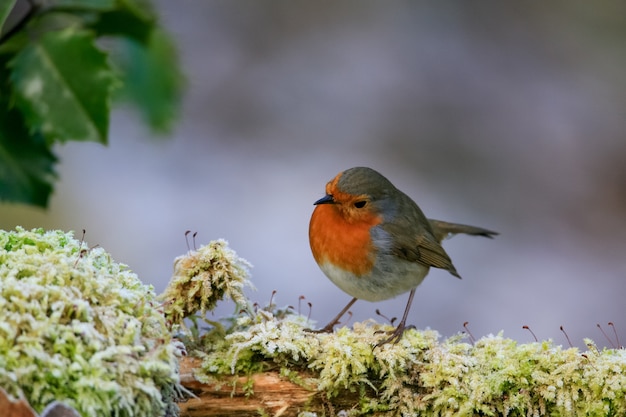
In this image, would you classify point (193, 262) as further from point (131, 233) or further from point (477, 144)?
point (477, 144)

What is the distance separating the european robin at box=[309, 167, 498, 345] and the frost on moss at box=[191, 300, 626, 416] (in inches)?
25.0

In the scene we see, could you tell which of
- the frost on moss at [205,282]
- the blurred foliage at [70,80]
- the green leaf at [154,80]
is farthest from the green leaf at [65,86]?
the frost on moss at [205,282]

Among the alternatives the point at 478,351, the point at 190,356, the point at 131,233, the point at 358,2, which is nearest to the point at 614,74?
the point at 358,2

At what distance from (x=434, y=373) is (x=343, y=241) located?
2.76 feet

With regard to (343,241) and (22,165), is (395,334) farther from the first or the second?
(22,165)

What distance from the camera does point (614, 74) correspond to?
7211 mm

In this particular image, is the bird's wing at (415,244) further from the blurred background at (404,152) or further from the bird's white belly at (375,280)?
the blurred background at (404,152)

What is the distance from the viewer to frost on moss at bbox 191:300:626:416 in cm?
244

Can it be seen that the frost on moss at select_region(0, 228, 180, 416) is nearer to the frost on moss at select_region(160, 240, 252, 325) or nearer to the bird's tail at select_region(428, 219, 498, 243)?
the frost on moss at select_region(160, 240, 252, 325)

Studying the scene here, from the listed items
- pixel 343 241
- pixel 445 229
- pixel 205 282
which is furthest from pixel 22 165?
pixel 445 229

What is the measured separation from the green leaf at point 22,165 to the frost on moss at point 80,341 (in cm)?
21

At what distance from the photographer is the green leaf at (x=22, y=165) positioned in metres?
2.03

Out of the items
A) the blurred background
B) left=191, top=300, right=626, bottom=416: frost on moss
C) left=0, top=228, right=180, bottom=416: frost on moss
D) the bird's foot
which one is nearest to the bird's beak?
the bird's foot

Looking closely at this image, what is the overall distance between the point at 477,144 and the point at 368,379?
4776 millimetres
